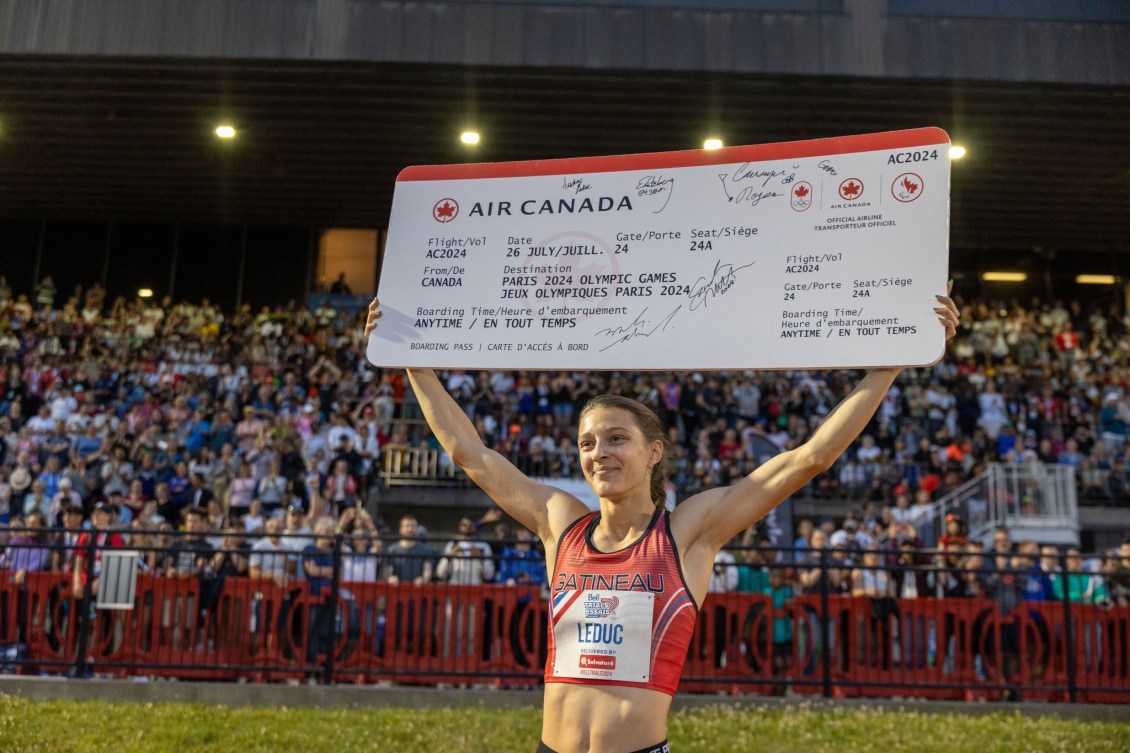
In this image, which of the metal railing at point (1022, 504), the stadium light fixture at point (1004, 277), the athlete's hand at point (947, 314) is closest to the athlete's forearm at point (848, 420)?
the athlete's hand at point (947, 314)

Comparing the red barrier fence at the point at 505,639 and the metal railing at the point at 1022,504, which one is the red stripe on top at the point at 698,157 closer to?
the red barrier fence at the point at 505,639

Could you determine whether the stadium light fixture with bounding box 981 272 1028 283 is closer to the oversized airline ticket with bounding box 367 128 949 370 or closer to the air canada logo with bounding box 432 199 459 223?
the oversized airline ticket with bounding box 367 128 949 370

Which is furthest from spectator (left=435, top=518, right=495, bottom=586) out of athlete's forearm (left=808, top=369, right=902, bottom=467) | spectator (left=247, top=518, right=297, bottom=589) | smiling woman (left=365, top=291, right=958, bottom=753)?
athlete's forearm (left=808, top=369, right=902, bottom=467)

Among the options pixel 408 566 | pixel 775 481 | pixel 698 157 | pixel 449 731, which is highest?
pixel 698 157

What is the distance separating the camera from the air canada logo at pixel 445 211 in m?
4.70

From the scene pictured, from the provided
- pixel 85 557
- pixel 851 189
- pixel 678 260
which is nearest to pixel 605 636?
pixel 678 260

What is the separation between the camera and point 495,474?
→ 4.20m

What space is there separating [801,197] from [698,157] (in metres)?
0.43

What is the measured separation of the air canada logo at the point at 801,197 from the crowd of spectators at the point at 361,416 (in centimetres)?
1062

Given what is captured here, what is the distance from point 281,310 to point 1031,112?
15.9 meters

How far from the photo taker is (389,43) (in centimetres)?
1662

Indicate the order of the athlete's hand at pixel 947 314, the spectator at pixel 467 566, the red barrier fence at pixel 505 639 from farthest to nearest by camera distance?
the spectator at pixel 467 566 < the red barrier fence at pixel 505 639 < the athlete's hand at pixel 947 314

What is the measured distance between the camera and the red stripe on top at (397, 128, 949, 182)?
4.12 metres

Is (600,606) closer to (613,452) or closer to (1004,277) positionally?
(613,452)
